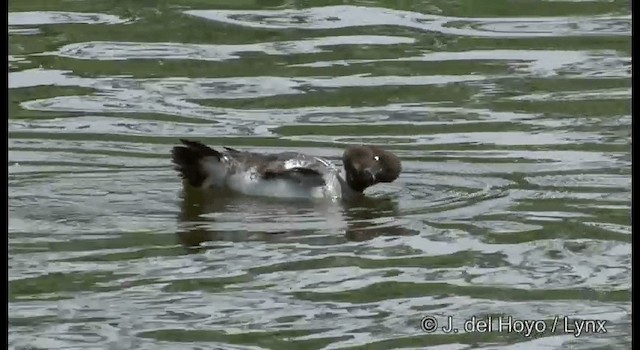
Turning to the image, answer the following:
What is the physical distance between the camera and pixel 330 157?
12992mm

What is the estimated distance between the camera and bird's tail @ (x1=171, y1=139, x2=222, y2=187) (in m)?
12.1

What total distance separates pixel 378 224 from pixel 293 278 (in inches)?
59.3

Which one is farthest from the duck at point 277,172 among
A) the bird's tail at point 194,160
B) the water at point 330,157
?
the water at point 330,157

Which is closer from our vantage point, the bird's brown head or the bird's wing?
the bird's wing

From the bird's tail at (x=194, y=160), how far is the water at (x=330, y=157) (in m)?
0.14

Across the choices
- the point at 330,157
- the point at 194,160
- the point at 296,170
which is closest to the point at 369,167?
the point at 296,170

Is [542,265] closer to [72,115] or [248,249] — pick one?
[248,249]

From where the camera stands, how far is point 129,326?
927 centimetres

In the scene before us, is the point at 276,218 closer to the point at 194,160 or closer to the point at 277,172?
the point at 277,172

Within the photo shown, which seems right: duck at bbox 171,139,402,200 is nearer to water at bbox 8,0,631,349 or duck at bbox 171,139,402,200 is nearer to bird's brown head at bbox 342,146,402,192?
bird's brown head at bbox 342,146,402,192

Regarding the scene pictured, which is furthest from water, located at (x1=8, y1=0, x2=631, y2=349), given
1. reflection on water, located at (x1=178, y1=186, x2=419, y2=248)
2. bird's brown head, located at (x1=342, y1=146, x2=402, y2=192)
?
Result: bird's brown head, located at (x1=342, y1=146, x2=402, y2=192)

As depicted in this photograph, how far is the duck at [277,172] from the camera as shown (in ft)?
39.8

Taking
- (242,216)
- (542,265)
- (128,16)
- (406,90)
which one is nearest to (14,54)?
(128,16)

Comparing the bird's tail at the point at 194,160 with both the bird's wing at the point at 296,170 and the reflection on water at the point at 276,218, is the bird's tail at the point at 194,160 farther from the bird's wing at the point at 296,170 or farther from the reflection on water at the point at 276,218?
the bird's wing at the point at 296,170
